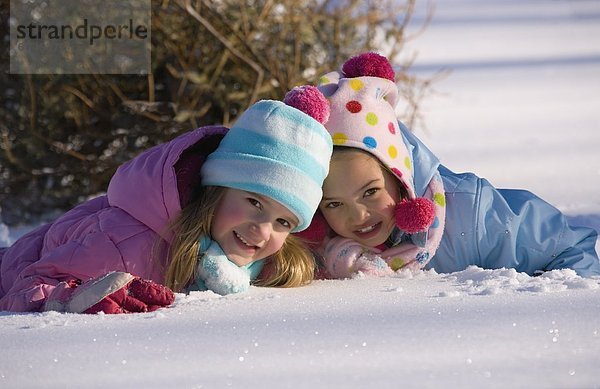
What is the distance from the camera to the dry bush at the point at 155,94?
4023 millimetres

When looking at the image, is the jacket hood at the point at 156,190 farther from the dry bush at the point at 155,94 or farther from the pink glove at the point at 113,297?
the dry bush at the point at 155,94

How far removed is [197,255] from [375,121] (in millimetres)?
647

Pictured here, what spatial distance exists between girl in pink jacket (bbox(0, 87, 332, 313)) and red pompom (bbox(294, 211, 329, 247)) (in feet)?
0.61

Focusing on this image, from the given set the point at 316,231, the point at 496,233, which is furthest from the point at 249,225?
the point at 496,233

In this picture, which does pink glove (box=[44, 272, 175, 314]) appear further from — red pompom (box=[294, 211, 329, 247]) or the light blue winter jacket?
the light blue winter jacket

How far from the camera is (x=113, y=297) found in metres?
2.27

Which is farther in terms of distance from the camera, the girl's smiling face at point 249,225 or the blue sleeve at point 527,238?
the blue sleeve at point 527,238

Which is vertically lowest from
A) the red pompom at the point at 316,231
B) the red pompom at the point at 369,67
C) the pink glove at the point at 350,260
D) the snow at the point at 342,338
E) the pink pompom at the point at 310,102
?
the pink glove at the point at 350,260

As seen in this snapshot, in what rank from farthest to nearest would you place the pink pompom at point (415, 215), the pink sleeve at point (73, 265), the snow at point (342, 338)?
the pink pompom at point (415, 215) → the pink sleeve at point (73, 265) → the snow at point (342, 338)

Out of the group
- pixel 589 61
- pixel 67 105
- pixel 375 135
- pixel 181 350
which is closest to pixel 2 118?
pixel 67 105

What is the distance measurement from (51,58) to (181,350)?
7.82 ft

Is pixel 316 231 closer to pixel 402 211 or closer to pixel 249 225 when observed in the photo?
pixel 402 211

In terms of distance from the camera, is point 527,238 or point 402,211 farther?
point 527,238

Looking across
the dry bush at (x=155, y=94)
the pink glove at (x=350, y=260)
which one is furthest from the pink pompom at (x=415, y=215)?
the dry bush at (x=155, y=94)
